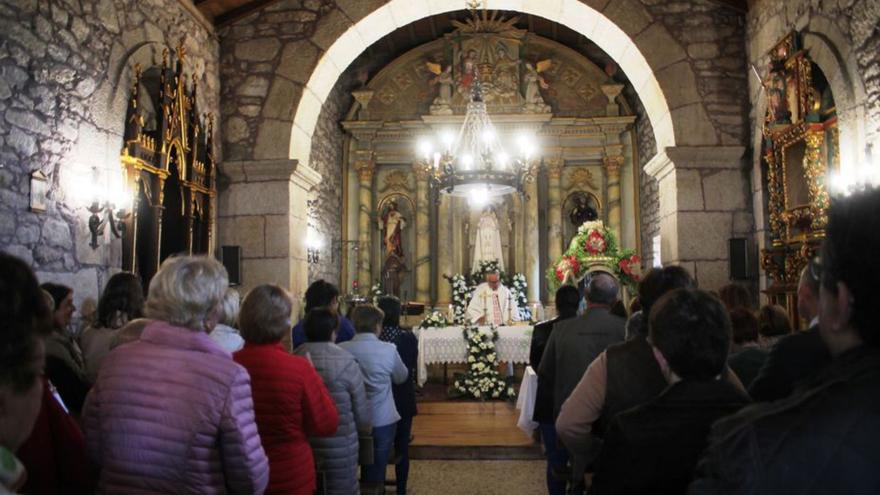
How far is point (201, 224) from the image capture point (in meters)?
6.82

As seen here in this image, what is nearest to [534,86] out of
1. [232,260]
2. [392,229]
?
[392,229]

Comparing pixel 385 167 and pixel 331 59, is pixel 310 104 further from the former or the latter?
pixel 385 167

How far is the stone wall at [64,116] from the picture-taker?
412cm

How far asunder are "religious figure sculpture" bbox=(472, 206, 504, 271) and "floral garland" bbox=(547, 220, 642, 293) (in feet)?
8.49

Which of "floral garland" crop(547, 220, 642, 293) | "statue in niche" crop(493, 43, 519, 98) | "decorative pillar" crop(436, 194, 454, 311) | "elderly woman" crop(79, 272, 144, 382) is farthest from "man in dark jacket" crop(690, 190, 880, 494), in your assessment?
"statue in niche" crop(493, 43, 519, 98)

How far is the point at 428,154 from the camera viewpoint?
289 inches

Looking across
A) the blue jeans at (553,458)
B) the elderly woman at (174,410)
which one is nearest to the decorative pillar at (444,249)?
the blue jeans at (553,458)

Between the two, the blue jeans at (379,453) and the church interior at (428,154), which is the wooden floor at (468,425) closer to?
the church interior at (428,154)

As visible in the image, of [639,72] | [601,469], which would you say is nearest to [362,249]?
[639,72]

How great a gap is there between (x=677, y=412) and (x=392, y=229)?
11.3m

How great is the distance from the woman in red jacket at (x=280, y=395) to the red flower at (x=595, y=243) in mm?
7369

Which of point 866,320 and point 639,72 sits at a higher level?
point 639,72

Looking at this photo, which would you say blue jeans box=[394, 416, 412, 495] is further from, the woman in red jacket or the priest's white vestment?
the priest's white vestment

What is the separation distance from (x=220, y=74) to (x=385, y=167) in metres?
5.82
